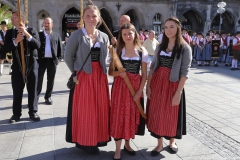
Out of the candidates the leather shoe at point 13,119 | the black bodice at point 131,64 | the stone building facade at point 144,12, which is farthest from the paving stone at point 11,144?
the stone building facade at point 144,12

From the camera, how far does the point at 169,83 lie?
11.3 feet

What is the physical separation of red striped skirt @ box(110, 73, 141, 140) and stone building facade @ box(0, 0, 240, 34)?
67.8 feet

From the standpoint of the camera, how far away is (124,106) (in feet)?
11.1

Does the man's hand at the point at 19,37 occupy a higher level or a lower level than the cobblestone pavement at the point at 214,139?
higher

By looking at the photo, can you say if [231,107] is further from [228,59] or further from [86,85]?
[228,59]

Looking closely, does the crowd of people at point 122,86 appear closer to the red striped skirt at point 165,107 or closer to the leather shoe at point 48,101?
the red striped skirt at point 165,107

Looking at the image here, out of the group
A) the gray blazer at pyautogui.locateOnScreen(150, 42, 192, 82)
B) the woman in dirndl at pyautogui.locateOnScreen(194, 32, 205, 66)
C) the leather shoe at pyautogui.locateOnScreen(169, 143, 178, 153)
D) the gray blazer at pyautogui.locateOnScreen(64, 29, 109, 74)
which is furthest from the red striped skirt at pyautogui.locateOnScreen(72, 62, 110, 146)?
the woman in dirndl at pyautogui.locateOnScreen(194, 32, 205, 66)

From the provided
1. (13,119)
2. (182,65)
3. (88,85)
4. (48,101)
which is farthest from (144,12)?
(88,85)

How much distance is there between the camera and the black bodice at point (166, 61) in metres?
3.43

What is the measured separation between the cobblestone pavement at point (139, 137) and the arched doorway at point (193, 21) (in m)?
23.1

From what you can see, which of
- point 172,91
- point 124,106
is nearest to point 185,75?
point 172,91

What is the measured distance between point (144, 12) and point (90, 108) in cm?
2350

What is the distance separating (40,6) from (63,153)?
21.0 m

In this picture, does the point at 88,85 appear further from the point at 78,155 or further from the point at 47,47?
the point at 47,47
